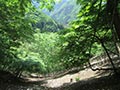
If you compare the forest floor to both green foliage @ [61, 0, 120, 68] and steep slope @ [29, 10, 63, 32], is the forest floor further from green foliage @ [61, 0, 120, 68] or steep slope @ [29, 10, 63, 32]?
steep slope @ [29, 10, 63, 32]

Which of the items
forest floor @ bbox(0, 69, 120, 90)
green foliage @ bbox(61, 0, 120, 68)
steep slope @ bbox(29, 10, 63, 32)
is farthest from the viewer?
steep slope @ bbox(29, 10, 63, 32)

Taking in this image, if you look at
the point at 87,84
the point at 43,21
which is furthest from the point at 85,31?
the point at 43,21

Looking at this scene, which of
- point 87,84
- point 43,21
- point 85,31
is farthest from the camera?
point 43,21

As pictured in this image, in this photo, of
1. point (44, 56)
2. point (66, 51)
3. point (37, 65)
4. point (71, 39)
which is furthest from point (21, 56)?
point (44, 56)

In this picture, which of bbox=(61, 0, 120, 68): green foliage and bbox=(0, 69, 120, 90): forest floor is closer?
bbox=(61, 0, 120, 68): green foliage

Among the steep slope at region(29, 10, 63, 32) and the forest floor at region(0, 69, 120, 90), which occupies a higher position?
the steep slope at region(29, 10, 63, 32)

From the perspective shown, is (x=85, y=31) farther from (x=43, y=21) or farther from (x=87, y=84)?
(x=43, y=21)

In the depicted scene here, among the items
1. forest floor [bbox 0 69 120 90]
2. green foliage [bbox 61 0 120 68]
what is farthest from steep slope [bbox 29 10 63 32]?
green foliage [bbox 61 0 120 68]

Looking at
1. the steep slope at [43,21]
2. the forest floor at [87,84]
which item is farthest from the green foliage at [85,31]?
the steep slope at [43,21]

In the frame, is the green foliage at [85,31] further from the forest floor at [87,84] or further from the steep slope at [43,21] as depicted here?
the steep slope at [43,21]

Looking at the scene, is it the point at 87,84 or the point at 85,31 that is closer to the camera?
the point at 85,31

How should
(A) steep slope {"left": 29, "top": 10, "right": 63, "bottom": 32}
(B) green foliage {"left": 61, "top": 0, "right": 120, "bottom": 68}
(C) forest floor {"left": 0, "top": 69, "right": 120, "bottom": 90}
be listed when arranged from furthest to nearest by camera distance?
(A) steep slope {"left": 29, "top": 10, "right": 63, "bottom": 32} → (C) forest floor {"left": 0, "top": 69, "right": 120, "bottom": 90} → (B) green foliage {"left": 61, "top": 0, "right": 120, "bottom": 68}

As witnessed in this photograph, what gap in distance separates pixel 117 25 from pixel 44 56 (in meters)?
49.3

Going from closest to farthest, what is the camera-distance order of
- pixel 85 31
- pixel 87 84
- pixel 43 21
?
pixel 85 31, pixel 87 84, pixel 43 21
